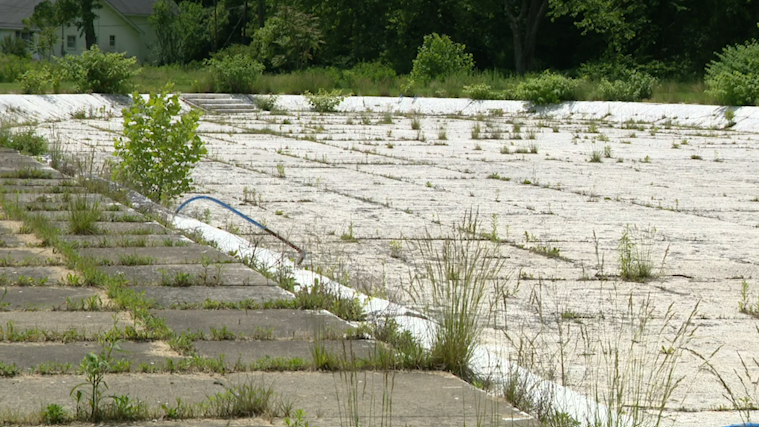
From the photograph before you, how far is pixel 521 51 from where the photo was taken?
4666 centimetres

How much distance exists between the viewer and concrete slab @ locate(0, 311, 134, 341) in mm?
4629

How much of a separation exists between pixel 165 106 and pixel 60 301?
5.60 m

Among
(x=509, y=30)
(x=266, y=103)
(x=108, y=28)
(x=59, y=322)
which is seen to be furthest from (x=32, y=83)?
(x=108, y=28)

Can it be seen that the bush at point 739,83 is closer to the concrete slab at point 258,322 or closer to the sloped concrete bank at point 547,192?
the sloped concrete bank at point 547,192

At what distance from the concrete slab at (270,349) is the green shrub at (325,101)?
91.1 feet

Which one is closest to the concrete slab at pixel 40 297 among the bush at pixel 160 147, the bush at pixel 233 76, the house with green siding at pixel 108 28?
the bush at pixel 160 147

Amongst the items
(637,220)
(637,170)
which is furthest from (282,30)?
(637,220)

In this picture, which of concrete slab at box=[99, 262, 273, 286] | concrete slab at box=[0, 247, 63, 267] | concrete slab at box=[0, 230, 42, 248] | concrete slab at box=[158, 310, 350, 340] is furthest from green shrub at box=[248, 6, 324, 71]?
concrete slab at box=[158, 310, 350, 340]

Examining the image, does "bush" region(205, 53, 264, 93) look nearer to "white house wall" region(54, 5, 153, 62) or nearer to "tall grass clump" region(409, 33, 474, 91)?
"tall grass clump" region(409, 33, 474, 91)

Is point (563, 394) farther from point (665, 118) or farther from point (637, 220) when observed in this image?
point (665, 118)

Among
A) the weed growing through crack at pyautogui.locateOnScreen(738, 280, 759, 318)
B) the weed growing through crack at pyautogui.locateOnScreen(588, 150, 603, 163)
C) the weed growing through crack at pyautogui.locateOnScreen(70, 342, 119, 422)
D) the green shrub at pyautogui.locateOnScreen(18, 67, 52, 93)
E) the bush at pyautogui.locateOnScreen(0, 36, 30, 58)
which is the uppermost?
the bush at pyautogui.locateOnScreen(0, 36, 30, 58)

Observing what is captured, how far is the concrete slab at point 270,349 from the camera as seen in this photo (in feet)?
14.3

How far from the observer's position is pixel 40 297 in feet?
17.9

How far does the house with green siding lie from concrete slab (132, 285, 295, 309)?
65.1m
